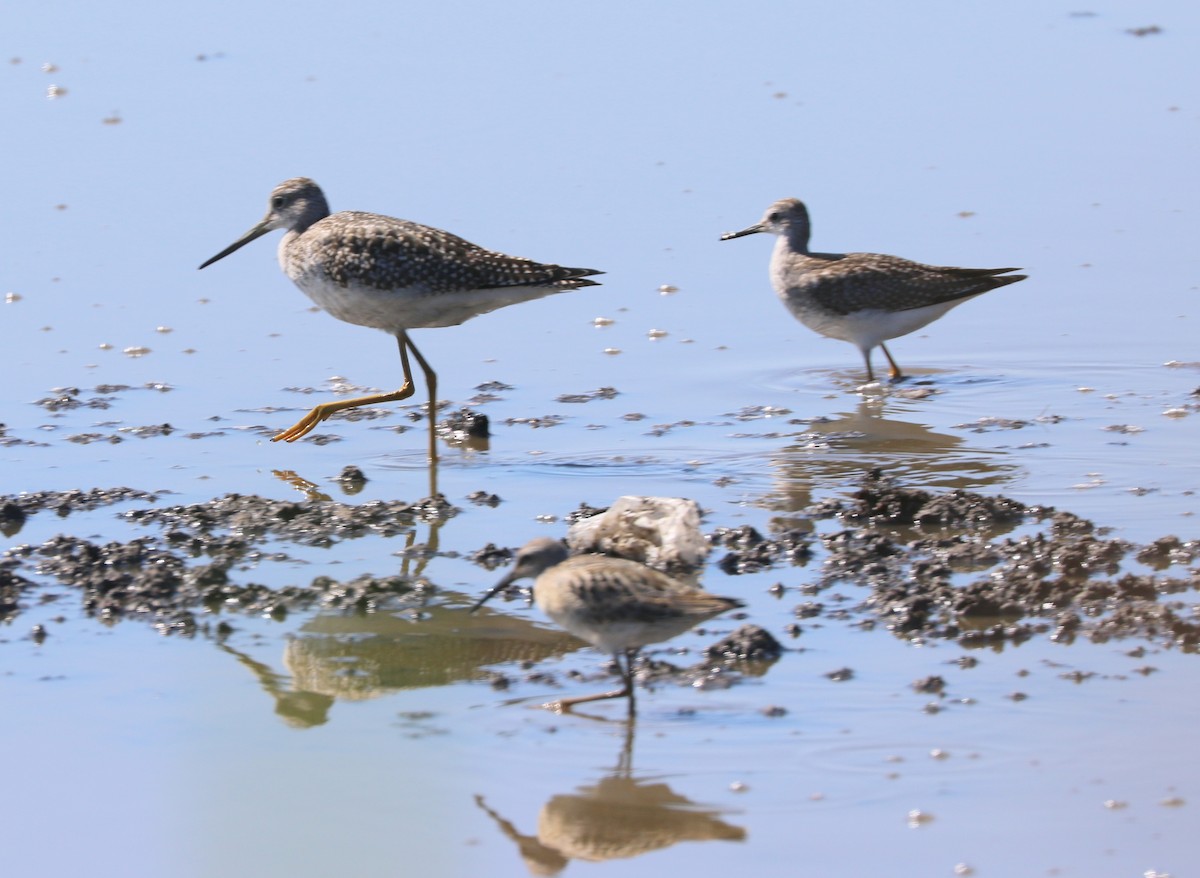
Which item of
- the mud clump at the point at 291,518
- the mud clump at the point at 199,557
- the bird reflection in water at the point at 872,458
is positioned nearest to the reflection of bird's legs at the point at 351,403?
the mud clump at the point at 199,557

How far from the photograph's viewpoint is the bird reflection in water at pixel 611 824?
17.7 feet

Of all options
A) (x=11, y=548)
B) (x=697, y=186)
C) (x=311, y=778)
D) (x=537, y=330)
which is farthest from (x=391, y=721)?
(x=697, y=186)

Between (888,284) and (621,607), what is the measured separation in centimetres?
544

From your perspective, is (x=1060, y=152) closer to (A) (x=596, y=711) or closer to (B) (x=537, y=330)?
(B) (x=537, y=330)

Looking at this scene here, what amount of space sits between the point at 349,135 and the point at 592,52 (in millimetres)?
3207

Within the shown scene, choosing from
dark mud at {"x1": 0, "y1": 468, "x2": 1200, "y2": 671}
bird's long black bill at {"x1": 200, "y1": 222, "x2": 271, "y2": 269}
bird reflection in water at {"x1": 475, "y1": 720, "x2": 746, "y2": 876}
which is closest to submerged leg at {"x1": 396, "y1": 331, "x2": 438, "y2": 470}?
dark mud at {"x1": 0, "y1": 468, "x2": 1200, "y2": 671}

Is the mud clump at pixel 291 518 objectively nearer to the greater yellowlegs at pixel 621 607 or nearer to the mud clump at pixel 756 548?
the mud clump at pixel 756 548

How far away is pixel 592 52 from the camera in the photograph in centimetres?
1692

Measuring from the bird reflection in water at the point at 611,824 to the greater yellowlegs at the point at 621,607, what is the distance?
21.3 inches

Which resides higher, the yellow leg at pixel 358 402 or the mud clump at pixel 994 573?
the yellow leg at pixel 358 402

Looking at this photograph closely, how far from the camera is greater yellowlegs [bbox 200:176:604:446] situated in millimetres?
9734

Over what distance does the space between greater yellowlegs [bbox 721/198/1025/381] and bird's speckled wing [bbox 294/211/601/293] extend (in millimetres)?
1795

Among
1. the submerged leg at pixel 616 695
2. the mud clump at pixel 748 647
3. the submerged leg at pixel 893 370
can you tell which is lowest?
the submerged leg at pixel 616 695

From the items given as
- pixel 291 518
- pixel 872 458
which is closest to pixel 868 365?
pixel 872 458
